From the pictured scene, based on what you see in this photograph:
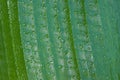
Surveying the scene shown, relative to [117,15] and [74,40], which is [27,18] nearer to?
[74,40]

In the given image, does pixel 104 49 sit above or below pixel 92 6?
below

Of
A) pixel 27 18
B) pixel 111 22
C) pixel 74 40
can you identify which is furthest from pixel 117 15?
pixel 27 18

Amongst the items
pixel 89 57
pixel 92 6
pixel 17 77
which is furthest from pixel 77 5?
pixel 17 77

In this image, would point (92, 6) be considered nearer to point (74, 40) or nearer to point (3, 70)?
point (74, 40)

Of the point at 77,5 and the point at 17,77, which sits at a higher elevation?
the point at 77,5

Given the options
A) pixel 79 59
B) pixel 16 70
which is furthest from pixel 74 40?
pixel 16 70

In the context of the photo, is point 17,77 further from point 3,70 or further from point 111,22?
point 111,22

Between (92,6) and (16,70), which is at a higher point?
(92,6)
